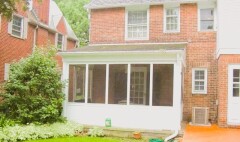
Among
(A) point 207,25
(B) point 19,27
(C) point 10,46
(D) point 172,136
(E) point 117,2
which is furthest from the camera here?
(B) point 19,27

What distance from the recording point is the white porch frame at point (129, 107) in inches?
474

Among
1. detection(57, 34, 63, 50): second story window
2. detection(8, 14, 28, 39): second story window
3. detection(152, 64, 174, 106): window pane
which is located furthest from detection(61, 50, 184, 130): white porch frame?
detection(57, 34, 63, 50): second story window

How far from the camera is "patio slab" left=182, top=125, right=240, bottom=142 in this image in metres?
10.5

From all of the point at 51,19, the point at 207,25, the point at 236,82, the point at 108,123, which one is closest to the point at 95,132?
the point at 108,123

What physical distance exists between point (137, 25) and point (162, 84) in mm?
5200

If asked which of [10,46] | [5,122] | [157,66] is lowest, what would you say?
[5,122]

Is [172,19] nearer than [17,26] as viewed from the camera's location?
Yes

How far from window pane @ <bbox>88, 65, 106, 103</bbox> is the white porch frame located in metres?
0.48

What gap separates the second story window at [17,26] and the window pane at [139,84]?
859 cm

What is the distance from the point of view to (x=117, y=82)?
1359 cm

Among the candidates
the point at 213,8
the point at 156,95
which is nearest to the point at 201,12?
the point at 213,8

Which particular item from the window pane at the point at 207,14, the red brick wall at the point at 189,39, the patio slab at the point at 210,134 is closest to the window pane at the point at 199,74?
the red brick wall at the point at 189,39

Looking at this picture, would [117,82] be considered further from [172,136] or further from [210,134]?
[210,134]

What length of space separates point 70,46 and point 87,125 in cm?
1448
